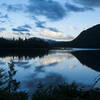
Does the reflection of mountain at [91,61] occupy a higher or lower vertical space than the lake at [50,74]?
lower

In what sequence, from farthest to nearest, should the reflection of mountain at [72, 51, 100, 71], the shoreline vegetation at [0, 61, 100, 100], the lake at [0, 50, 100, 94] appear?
Answer: the reflection of mountain at [72, 51, 100, 71] < the lake at [0, 50, 100, 94] < the shoreline vegetation at [0, 61, 100, 100]

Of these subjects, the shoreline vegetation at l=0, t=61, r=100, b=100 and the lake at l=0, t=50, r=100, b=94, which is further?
the lake at l=0, t=50, r=100, b=94

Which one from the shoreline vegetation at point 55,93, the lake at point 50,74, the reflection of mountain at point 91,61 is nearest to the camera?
the shoreline vegetation at point 55,93

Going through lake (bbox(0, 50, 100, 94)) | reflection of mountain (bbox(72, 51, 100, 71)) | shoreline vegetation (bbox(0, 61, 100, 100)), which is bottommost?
reflection of mountain (bbox(72, 51, 100, 71))

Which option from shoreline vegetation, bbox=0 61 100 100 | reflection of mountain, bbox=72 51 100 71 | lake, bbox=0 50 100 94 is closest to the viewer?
shoreline vegetation, bbox=0 61 100 100

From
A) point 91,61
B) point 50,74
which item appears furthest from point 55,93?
point 91,61

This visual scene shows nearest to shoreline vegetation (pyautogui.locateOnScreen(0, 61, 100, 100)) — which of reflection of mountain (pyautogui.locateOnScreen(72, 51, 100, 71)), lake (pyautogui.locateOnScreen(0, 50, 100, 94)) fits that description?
lake (pyautogui.locateOnScreen(0, 50, 100, 94))

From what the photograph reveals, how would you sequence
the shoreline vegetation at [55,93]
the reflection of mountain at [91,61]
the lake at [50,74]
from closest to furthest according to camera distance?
the shoreline vegetation at [55,93]
the lake at [50,74]
the reflection of mountain at [91,61]

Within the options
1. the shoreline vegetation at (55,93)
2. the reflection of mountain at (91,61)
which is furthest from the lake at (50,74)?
the shoreline vegetation at (55,93)

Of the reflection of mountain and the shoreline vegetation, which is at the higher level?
the shoreline vegetation

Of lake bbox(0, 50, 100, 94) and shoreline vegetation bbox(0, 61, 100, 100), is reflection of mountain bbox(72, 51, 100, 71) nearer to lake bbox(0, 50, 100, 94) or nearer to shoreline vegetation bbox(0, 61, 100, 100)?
lake bbox(0, 50, 100, 94)

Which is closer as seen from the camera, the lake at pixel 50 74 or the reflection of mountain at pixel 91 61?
the lake at pixel 50 74

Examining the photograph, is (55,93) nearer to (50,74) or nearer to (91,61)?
(50,74)

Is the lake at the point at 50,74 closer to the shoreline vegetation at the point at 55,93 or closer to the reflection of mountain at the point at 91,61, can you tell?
the reflection of mountain at the point at 91,61
